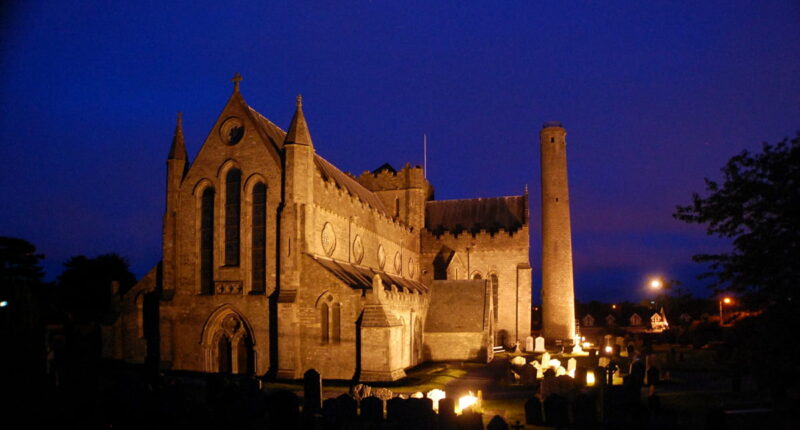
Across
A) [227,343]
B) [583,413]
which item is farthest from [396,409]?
[227,343]

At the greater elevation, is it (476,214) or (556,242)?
(476,214)

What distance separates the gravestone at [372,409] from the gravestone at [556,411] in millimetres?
4703

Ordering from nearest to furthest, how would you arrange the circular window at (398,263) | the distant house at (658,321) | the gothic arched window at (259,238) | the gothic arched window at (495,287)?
the gothic arched window at (259,238) → the circular window at (398,263) → the gothic arched window at (495,287) → the distant house at (658,321)

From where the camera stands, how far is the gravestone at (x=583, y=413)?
53.3 ft

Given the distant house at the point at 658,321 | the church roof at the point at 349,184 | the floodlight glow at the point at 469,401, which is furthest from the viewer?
the distant house at the point at 658,321

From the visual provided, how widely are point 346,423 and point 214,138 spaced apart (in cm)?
1911

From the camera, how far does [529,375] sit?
92.4 ft

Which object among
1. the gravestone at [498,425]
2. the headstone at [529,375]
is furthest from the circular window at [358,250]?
the gravestone at [498,425]

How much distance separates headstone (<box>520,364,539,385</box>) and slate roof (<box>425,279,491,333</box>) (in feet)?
38.2

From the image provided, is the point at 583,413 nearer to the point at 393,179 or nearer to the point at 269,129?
the point at 269,129

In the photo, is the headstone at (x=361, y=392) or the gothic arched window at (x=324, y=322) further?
the gothic arched window at (x=324, y=322)

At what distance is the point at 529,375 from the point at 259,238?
564 inches

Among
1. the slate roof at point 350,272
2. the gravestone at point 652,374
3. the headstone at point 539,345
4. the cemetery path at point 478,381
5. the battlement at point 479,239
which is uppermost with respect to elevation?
the battlement at point 479,239

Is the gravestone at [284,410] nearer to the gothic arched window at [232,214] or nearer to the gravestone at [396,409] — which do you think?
the gravestone at [396,409]
